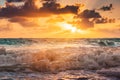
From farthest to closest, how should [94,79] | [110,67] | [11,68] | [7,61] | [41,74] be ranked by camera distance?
[7,61] → [110,67] → [11,68] → [41,74] → [94,79]

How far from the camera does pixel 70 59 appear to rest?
61.3 feet

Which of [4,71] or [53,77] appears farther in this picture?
[4,71]

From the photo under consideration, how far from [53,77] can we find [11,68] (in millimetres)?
2888

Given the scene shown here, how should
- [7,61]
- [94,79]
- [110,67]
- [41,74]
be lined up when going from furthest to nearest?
[7,61], [110,67], [41,74], [94,79]

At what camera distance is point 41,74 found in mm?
14258

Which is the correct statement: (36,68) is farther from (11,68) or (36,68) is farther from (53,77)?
(53,77)

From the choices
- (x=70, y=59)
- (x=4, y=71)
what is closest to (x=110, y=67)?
(x=70, y=59)

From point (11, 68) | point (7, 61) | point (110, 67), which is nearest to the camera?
point (11, 68)

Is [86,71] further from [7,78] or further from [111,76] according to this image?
[7,78]

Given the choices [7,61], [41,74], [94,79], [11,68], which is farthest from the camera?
[7,61]

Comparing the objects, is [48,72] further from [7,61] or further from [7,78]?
[7,61]

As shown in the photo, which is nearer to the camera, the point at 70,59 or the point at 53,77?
the point at 53,77

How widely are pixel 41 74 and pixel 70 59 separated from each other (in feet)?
15.3

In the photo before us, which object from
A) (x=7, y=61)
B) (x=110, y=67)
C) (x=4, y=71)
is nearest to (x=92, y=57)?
(x=110, y=67)
